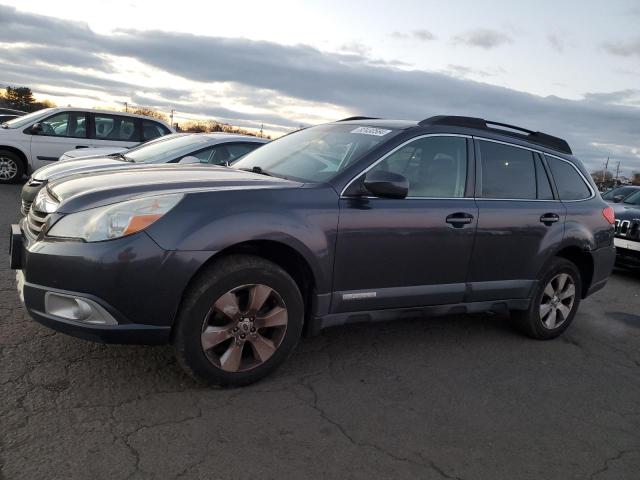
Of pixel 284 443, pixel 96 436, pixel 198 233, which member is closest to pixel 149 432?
pixel 96 436

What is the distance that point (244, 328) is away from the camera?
11.3 ft

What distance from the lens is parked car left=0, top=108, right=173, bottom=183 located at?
1176 centimetres

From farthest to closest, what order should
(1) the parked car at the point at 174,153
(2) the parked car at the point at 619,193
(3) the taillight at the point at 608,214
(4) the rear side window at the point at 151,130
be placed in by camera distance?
1. (4) the rear side window at the point at 151,130
2. (2) the parked car at the point at 619,193
3. (1) the parked car at the point at 174,153
4. (3) the taillight at the point at 608,214

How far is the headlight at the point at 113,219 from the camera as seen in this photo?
10.1 ft

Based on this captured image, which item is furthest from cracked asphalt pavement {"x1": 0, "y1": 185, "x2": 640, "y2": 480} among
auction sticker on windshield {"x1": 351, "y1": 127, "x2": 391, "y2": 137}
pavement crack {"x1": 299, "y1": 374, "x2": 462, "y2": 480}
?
auction sticker on windshield {"x1": 351, "y1": 127, "x2": 391, "y2": 137}

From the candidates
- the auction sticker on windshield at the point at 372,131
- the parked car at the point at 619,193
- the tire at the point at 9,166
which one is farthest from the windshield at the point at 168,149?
the parked car at the point at 619,193

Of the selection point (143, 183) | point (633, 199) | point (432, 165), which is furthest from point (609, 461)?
point (633, 199)

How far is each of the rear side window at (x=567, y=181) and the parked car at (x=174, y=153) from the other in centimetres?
354

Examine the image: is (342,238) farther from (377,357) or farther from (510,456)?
(510,456)

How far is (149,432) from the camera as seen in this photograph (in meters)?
2.89

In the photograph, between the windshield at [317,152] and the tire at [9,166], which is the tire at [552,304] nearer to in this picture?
the windshield at [317,152]

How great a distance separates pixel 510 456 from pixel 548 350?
6.98 ft

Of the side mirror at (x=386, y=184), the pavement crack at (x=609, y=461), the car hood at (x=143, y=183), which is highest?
the side mirror at (x=386, y=184)

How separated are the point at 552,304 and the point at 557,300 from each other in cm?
7
